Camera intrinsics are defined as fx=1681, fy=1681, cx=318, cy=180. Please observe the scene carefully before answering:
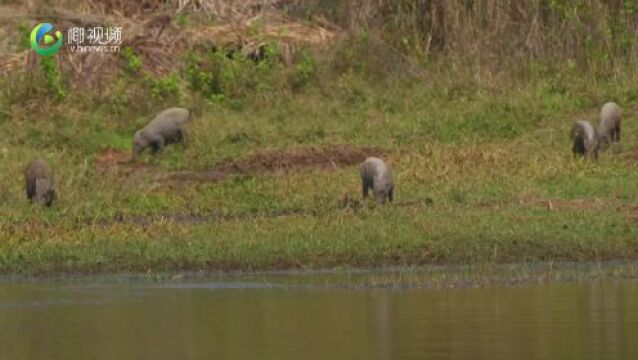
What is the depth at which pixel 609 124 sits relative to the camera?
1978 centimetres

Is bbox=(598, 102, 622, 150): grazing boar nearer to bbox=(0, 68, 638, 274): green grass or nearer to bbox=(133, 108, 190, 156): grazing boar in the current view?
bbox=(0, 68, 638, 274): green grass

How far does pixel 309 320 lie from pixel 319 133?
9774 mm

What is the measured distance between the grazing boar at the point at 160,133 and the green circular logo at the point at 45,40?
10.8 feet

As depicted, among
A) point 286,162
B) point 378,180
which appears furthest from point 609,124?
point 378,180

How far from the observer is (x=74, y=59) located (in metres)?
23.5

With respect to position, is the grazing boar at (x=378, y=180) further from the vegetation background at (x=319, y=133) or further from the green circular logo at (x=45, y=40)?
the green circular logo at (x=45, y=40)

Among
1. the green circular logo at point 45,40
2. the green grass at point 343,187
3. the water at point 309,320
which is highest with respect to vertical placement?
the green circular logo at point 45,40

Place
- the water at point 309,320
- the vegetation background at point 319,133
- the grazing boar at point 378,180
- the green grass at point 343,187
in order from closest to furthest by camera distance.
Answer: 1. the water at point 309,320
2. the green grass at point 343,187
3. the vegetation background at point 319,133
4. the grazing boar at point 378,180

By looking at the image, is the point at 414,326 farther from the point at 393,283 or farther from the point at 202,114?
the point at 202,114

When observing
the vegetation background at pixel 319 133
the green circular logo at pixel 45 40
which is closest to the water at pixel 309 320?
the vegetation background at pixel 319 133

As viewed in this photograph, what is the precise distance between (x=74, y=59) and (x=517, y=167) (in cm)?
785

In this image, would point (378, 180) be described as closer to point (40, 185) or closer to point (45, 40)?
point (40, 185)

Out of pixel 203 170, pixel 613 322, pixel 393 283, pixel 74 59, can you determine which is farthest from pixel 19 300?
pixel 74 59

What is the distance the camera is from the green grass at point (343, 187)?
556 inches
